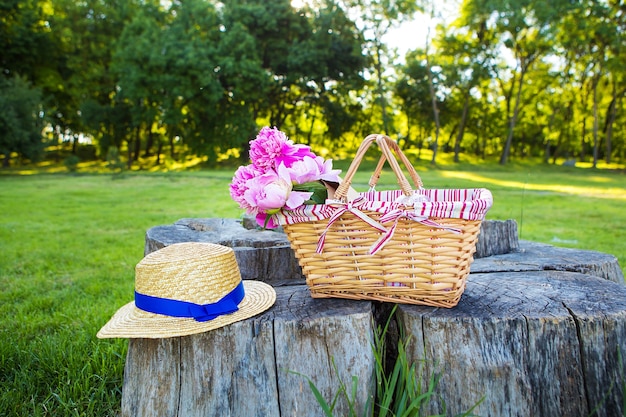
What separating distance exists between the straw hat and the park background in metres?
6.28

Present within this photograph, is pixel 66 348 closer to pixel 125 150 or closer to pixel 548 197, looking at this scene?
pixel 548 197

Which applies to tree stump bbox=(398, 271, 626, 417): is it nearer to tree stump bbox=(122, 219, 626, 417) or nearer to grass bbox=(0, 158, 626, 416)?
tree stump bbox=(122, 219, 626, 417)

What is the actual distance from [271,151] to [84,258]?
171 inches

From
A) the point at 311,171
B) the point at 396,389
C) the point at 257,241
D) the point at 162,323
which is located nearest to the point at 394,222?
the point at 311,171

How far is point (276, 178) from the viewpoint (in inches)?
67.7

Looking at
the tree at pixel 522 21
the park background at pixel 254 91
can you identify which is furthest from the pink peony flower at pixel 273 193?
the tree at pixel 522 21

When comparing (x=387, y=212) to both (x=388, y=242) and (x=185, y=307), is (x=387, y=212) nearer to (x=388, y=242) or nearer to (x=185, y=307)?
(x=388, y=242)

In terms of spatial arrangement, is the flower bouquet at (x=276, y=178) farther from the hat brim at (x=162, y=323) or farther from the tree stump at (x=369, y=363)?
the tree stump at (x=369, y=363)

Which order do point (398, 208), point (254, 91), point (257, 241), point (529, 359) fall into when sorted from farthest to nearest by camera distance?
1. point (254, 91)
2. point (257, 241)
3. point (529, 359)
4. point (398, 208)

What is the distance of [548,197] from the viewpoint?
11.8 metres

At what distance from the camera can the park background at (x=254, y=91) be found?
12.4 m

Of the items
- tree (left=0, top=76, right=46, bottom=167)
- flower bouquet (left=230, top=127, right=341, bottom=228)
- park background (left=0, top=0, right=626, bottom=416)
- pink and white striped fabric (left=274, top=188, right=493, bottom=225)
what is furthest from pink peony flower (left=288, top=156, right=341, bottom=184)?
tree (left=0, top=76, right=46, bottom=167)

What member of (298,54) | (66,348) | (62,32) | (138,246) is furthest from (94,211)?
(62,32)

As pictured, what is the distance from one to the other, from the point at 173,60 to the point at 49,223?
48.9 feet
